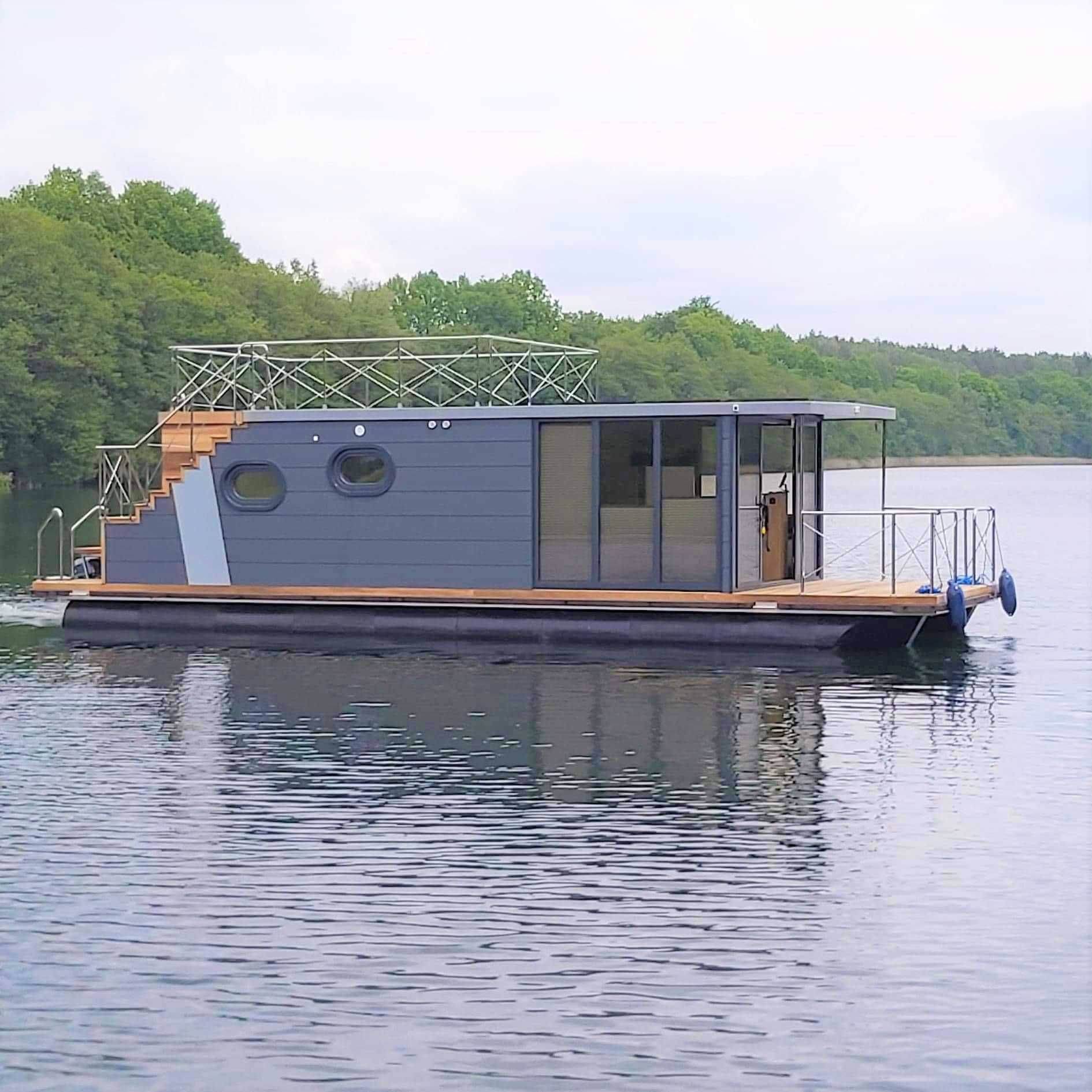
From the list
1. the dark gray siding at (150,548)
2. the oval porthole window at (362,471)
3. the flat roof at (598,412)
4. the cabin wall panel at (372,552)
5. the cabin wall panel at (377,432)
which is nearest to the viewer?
the flat roof at (598,412)

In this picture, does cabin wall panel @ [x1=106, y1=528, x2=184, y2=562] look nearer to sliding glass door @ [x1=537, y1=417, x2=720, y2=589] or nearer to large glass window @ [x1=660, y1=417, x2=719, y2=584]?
sliding glass door @ [x1=537, y1=417, x2=720, y2=589]

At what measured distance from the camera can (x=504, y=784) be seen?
1377 centimetres

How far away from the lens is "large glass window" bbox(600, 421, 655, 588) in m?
20.9

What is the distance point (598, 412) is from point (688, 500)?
→ 4.32 ft

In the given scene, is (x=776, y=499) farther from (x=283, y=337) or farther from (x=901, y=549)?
(x=283, y=337)

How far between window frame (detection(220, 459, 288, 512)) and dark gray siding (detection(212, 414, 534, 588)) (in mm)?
52

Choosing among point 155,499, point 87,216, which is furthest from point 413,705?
point 87,216

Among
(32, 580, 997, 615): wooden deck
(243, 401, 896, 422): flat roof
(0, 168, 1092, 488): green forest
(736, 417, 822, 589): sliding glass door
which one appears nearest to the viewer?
(32, 580, 997, 615): wooden deck

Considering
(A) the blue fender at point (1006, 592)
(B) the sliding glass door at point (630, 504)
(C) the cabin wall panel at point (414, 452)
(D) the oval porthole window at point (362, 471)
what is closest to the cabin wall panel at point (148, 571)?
(C) the cabin wall panel at point (414, 452)

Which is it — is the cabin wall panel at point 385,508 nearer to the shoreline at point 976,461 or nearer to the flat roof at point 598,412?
the flat roof at point 598,412

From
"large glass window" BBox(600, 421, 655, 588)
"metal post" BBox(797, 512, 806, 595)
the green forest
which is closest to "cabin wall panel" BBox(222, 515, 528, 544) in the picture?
"large glass window" BBox(600, 421, 655, 588)

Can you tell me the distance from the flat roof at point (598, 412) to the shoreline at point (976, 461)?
87383mm

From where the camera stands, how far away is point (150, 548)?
2245 centimetres

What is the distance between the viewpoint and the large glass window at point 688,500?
20688 millimetres
